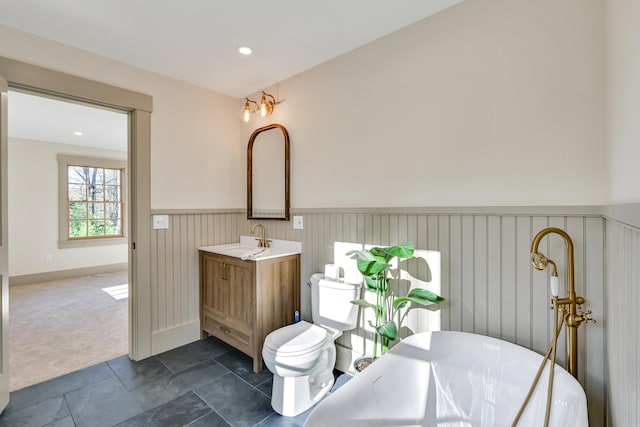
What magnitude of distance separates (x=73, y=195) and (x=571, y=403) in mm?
7035

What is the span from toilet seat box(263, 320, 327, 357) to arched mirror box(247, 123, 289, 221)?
1015mm

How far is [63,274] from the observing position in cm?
528

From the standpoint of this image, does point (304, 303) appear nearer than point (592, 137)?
No

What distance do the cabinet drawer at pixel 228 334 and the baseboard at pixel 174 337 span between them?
0.11 meters

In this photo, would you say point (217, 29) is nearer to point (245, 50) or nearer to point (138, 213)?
point (245, 50)

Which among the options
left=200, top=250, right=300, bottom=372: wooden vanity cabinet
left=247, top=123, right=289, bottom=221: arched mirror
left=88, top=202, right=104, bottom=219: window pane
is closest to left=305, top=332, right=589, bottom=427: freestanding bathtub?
left=200, top=250, right=300, bottom=372: wooden vanity cabinet

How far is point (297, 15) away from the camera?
1.88m

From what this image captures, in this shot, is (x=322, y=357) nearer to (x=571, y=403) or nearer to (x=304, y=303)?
(x=304, y=303)

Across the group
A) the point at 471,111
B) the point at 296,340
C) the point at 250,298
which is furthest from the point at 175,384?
the point at 471,111

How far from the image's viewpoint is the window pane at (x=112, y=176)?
19.4 ft

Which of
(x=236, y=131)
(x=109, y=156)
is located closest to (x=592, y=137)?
(x=236, y=131)

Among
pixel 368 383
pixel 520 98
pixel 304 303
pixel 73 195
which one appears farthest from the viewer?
Answer: pixel 73 195

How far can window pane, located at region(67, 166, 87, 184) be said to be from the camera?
542 centimetres

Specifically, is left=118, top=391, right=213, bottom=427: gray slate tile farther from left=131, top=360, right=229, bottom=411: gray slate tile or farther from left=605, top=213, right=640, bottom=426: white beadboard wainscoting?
left=605, top=213, right=640, bottom=426: white beadboard wainscoting
